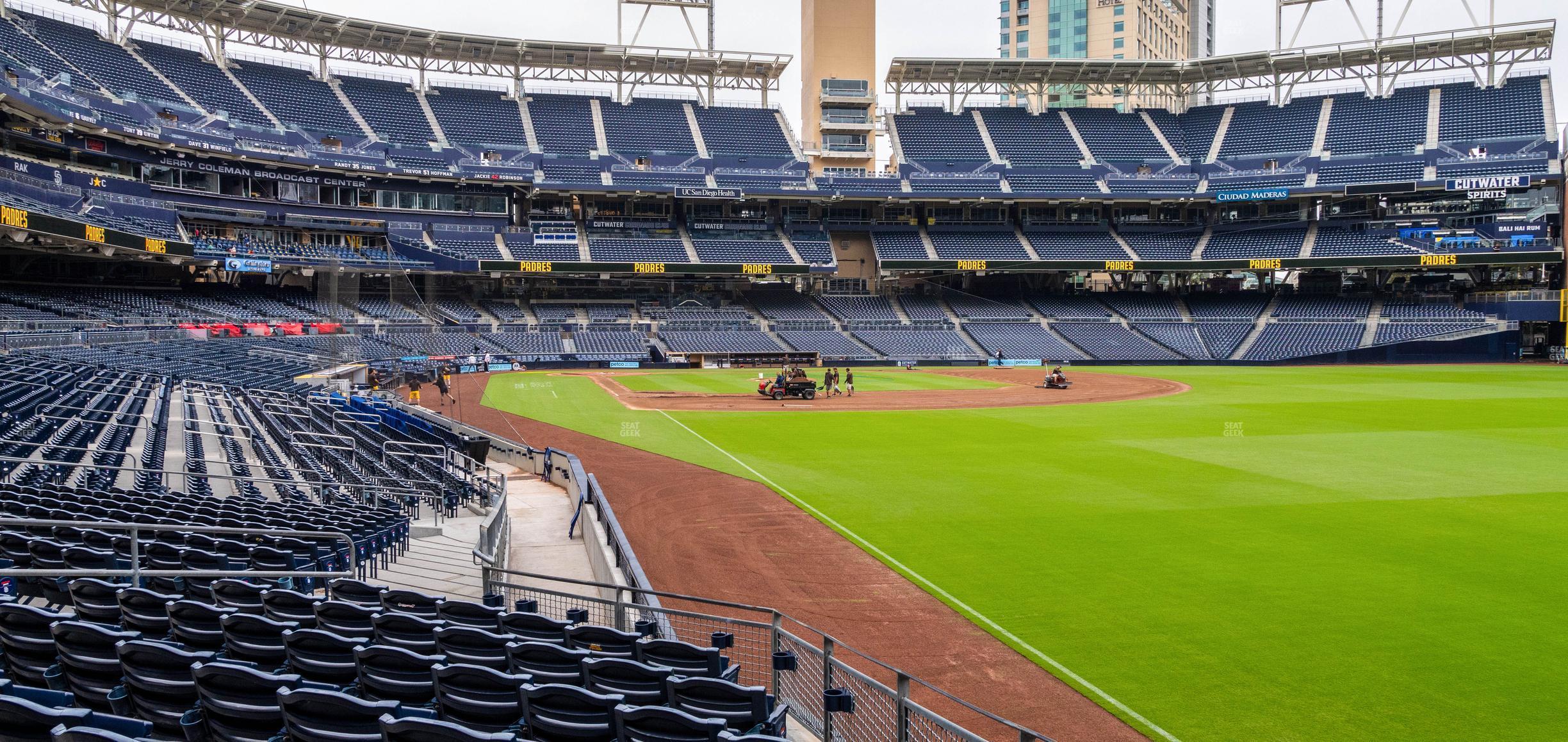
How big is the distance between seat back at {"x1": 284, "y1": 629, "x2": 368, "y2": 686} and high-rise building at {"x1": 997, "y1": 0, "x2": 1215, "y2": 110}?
111 m

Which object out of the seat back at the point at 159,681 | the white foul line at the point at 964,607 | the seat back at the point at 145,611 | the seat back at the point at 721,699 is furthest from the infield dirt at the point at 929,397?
the seat back at the point at 159,681

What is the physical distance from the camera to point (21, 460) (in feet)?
42.1

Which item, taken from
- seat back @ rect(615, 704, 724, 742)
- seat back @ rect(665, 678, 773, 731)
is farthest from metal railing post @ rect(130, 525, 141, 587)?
seat back @ rect(615, 704, 724, 742)

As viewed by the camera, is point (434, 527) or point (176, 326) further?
point (176, 326)

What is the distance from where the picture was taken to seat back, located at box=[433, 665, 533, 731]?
17.7 ft

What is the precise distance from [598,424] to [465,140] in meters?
51.1

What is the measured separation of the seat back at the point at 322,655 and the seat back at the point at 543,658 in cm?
101

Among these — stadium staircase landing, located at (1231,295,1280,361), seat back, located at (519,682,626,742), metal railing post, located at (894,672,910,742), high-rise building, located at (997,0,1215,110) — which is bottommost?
metal railing post, located at (894,672,910,742)

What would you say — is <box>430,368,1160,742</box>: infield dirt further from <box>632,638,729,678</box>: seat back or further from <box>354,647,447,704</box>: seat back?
<box>354,647,447,704</box>: seat back

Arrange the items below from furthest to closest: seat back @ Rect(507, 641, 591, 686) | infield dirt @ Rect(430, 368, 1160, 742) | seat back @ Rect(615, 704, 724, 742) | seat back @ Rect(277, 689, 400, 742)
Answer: infield dirt @ Rect(430, 368, 1160, 742)
seat back @ Rect(507, 641, 591, 686)
seat back @ Rect(615, 704, 724, 742)
seat back @ Rect(277, 689, 400, 742)

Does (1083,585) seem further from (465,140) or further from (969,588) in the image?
(465,140)

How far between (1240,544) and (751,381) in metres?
40.0

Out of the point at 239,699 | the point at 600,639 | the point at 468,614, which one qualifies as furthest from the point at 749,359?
the point at 239,699

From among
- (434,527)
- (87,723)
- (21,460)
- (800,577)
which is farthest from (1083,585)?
(21,460)
